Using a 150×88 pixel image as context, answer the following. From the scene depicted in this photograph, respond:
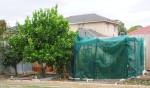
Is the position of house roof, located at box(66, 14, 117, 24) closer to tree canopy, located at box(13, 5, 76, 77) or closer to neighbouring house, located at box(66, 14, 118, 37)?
neighbouring house, located at box(66, 14, 118, 37)

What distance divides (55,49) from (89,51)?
165cm

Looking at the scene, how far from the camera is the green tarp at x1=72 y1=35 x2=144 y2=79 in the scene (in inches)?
549

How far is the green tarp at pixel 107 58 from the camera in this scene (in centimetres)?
1394

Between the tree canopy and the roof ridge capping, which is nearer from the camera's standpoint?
the tree canopy

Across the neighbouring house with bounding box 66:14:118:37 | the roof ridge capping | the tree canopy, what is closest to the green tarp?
the tree canopy

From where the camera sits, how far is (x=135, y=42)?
576 inches

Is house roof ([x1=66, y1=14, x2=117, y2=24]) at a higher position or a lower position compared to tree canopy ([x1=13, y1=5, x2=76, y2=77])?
higher

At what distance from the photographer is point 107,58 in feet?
46.7

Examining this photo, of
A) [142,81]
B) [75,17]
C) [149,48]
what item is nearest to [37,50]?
Result: [142,81]

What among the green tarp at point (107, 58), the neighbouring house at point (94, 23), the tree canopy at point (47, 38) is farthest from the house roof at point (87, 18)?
the green tarp at point (107, 58)

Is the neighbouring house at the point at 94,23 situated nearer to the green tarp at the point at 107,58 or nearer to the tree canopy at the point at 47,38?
the tree canopy at the point at 47,38

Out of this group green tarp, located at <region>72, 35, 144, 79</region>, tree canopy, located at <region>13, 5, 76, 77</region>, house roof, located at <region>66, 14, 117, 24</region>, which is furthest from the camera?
house roof, located at <region>66, 14, 117, 24</region>

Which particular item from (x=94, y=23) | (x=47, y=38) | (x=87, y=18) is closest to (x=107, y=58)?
(x=47, y=38)

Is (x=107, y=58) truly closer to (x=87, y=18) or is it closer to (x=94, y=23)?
(x=94, y=23)
